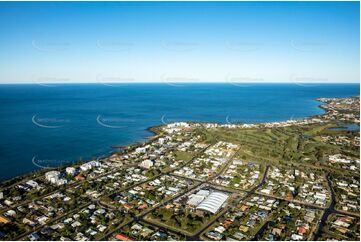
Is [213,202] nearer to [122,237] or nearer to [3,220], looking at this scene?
[122,237]

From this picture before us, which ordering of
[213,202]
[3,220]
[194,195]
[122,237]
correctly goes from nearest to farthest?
[122,237] < [3,220] < [213,202] < [194,195]

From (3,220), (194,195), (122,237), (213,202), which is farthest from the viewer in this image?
(194,195)

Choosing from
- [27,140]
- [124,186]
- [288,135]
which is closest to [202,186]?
[124,186]

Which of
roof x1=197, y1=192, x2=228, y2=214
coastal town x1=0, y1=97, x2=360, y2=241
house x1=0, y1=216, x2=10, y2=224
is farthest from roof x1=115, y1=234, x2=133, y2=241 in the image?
house x1=0, y1=216, x2=10, y2=224

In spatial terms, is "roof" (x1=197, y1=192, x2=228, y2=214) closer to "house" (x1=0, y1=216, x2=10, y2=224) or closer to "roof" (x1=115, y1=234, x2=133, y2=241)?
"roof" (x1=115, y1=234, x2=133, y2=241)

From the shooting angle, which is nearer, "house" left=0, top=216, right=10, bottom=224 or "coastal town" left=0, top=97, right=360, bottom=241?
"coastal town" left=0, top=97, right=360, bottom=241

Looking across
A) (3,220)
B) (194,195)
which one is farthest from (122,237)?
(3,220)

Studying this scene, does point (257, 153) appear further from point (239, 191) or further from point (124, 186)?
point (124, 186)

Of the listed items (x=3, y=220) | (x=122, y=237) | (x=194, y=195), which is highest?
(x=194, y=195)
